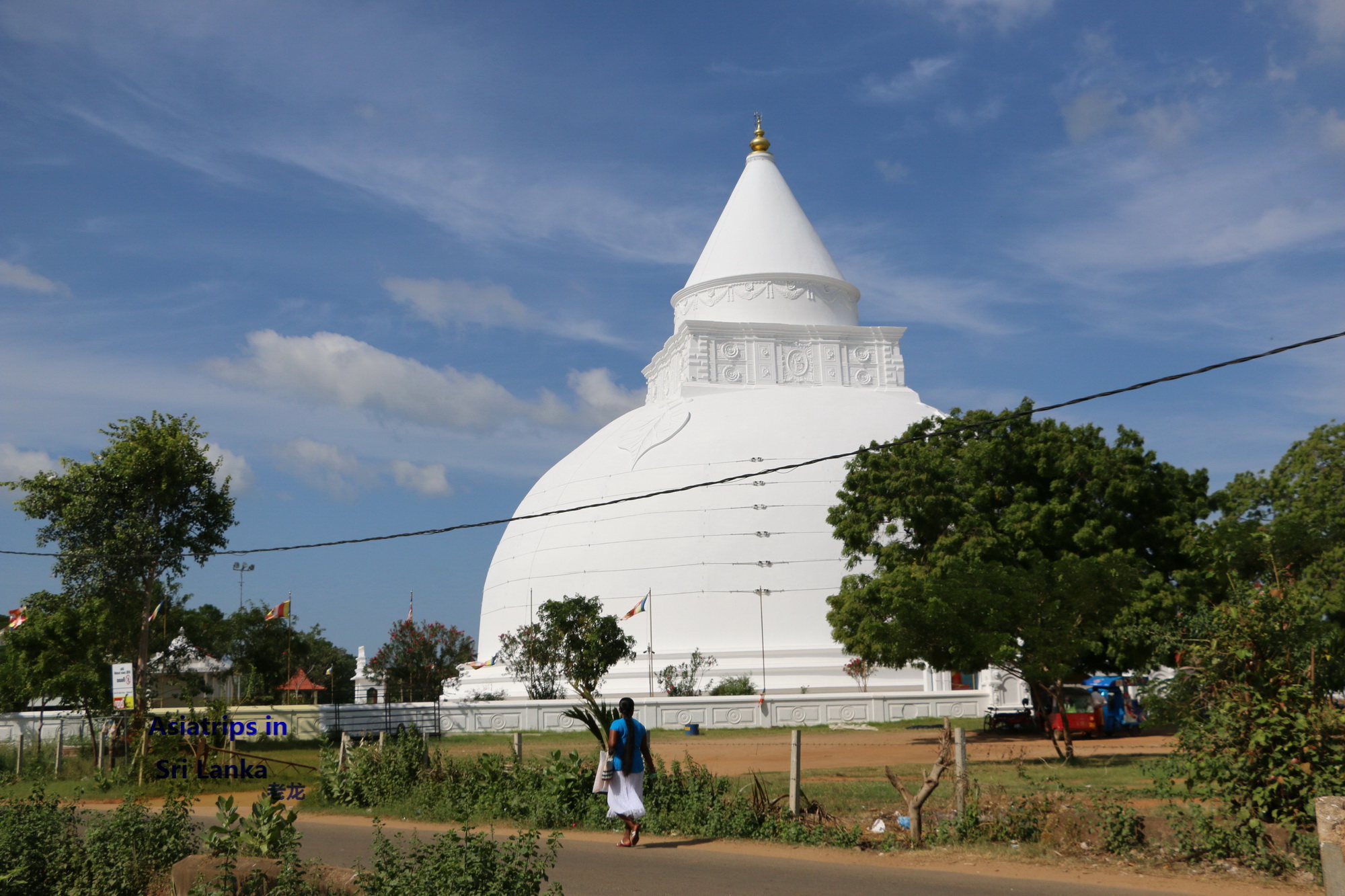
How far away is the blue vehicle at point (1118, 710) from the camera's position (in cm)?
2659

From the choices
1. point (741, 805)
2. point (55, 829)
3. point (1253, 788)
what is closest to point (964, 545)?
point (741, 805)

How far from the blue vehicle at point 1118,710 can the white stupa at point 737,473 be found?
9902 mm

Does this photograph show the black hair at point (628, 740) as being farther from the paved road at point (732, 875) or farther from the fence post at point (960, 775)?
the fence post at point (960, 775)

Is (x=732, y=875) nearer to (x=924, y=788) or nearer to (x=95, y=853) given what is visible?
(x=924, y=788)

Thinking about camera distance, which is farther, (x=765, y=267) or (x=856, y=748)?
(x=765, y=267)

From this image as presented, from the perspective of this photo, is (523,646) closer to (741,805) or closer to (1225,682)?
(741,805)

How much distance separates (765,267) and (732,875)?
3975cm

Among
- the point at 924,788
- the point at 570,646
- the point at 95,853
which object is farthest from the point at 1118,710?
the point at 95,853

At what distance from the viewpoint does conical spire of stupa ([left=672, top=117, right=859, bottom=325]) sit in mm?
47469

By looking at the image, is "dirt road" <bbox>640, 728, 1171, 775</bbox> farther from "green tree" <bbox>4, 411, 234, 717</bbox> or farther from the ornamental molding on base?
the ornamental molding on base

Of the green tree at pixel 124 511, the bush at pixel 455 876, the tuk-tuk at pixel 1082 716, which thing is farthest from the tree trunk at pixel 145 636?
the tuk-tuk at pixel 1082 716

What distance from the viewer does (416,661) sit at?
157 feet

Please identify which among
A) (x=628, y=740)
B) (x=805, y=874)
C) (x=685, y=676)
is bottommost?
(x=805, y=874)

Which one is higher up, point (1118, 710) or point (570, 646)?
point (570, 646)
